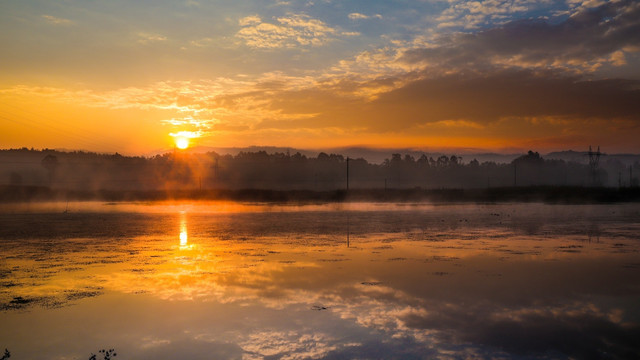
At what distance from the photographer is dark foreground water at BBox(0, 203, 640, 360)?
8.59 meters

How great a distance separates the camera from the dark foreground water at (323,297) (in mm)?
8586

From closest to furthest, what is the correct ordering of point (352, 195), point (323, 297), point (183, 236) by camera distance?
point (323, 297) → point (183, 236) → point (352, 195)

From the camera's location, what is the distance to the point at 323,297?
11.9 m

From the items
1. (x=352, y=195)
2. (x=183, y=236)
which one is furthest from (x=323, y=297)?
(x=352, y=195)

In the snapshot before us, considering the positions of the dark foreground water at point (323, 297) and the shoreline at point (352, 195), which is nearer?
the dark foreground water at point (323, 297)

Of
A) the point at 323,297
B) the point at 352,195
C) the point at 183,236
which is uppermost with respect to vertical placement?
the point at 352,195

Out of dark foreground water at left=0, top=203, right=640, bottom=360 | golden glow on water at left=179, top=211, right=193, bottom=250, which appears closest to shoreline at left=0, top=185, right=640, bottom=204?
golden glow on water at left=179, top=211, right=193, bottom=250

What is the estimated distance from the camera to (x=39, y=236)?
25188mm

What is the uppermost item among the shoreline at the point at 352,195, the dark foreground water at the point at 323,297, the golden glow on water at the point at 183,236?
the shoreline at the point at 352,195

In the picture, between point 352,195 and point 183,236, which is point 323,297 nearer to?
point 183,236

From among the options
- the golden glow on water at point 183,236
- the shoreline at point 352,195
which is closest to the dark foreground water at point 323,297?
the golden glow on water at point 183,236

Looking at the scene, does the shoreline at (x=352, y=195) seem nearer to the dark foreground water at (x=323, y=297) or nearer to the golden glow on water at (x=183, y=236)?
the golden glow on water at (x=183, y=236)

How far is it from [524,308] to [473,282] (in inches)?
104

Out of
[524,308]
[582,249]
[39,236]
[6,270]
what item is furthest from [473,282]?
[39,236]
